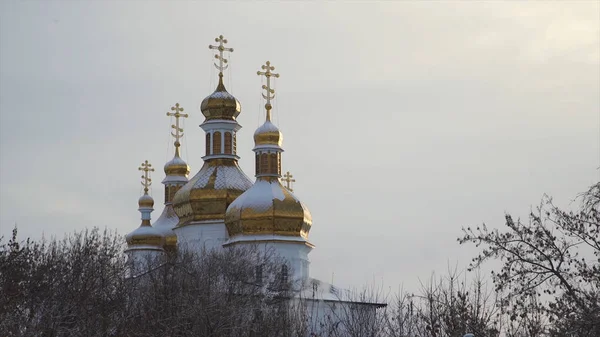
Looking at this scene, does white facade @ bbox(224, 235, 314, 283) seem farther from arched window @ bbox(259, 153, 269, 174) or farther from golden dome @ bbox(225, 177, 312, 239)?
arched window @ bbox(259, 153, 269, 174)

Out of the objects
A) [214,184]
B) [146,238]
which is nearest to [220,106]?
[214,184]

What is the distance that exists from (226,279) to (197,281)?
139 inches

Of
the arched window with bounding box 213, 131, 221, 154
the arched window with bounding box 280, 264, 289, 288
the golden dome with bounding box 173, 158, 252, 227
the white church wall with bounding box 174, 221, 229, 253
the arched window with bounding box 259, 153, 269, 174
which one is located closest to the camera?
the arched window with bounding box 280, 264, 289, 288

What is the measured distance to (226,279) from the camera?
31844mm

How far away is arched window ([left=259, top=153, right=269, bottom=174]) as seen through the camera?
37.6m

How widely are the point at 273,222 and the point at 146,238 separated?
958cm

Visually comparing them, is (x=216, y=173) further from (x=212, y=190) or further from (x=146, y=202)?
(x=146, y=202)

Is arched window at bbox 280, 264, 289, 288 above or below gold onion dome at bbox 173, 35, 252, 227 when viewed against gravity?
below

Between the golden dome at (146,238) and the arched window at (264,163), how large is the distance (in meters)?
8.36

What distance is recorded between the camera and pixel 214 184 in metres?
39.4

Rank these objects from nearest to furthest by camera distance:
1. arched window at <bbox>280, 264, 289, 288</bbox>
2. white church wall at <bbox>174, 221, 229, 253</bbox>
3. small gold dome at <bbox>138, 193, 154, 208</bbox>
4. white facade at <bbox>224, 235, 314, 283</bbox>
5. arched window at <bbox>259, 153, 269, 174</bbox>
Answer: arched window at <bbox>280, 264, 289, 288</bbox> < white facade at <bbox>224, 235, 314, 283</bbox> < arched window at <bbox>259, 153, 269, 174</bbox> < white church wall at <bbox>174, 221, 229, 253</bbox> < small gold dome at <bbox>138, 193, 154, 208</bbox>

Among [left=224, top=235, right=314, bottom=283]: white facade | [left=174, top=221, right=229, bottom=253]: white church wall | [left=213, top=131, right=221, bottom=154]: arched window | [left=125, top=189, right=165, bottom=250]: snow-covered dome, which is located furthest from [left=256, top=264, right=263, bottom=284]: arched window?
[left=125, top=189, right=165, bottom=250]: snow-covered dome

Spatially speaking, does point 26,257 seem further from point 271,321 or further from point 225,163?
point 225,163

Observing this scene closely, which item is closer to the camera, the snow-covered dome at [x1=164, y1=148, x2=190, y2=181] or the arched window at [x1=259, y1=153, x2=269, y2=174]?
the arched window at [x1=259, y1=153, x2=269, y2=174]
